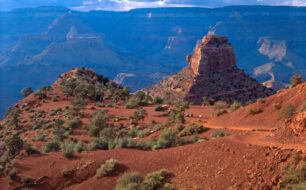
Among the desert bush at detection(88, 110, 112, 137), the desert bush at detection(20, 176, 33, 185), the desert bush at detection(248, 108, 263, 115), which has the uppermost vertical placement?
the desert bush at detection(248, 108, 263, 115)

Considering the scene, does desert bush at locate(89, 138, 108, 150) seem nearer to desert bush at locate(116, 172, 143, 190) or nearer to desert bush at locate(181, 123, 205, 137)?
desert bush at locate(181, 123, 205, 137)

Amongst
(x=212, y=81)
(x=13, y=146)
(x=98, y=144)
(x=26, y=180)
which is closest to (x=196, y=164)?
(x=98, y=144)

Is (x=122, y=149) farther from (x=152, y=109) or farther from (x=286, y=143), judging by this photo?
(x=152, y=109)

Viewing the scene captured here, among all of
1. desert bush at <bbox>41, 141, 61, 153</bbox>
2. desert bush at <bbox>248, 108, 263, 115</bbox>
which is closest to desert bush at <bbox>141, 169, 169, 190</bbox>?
desert bush at <bbox>41, 141, 61, 153</bbox>

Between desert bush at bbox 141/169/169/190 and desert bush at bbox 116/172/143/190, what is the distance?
0.32 metres

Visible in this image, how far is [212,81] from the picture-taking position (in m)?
78.4

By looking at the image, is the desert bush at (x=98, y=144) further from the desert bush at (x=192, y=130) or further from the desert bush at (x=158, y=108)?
the desert bush at (x=158, y=108)

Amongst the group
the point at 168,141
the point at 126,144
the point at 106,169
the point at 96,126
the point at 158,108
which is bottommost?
the point at 106,169

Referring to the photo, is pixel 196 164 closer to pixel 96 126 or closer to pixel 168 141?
pixel 168 141

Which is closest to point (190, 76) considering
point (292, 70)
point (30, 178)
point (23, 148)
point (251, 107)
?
point (251, 107)

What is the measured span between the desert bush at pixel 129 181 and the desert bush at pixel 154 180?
0.32 meters

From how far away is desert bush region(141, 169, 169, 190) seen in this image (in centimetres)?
1225

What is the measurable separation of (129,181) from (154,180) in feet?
3.68

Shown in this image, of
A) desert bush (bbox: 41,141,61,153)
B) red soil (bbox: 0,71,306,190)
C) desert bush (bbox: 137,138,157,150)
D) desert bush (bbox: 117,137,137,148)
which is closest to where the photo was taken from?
red soil (bbox: 0,71,306,190)
